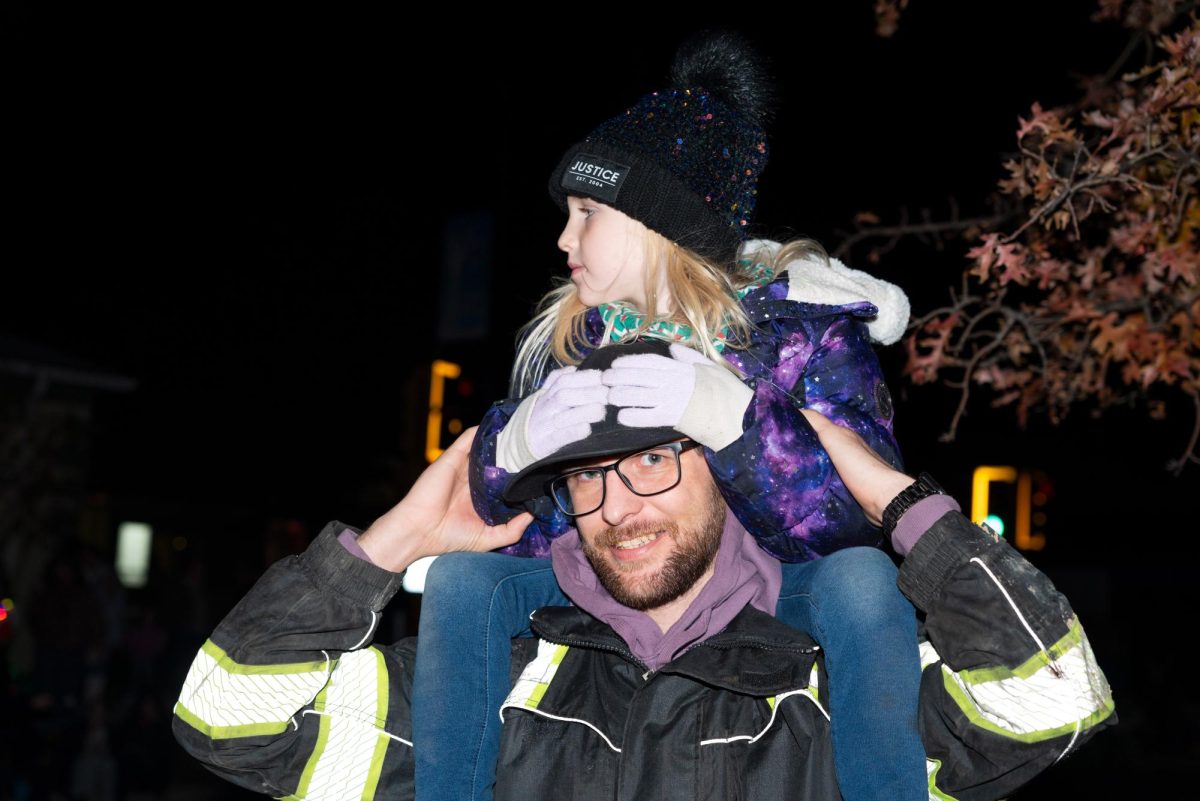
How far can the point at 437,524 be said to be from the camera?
9.52 ft

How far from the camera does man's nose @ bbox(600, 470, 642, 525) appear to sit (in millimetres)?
2746

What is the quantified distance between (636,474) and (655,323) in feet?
1.18

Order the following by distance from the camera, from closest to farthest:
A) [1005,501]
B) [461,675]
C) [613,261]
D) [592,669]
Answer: [461,675] < [613,261] < [592,669] < [1005,501]

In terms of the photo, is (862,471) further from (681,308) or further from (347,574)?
(347,574)

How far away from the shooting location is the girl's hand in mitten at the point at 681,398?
244cm

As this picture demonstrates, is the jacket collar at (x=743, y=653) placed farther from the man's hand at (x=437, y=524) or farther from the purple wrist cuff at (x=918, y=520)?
the purple wrist cuff at (x=918, y=520)

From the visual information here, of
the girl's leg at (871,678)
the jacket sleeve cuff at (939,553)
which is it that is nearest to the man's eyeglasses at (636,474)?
the girl's leg at (871,678)

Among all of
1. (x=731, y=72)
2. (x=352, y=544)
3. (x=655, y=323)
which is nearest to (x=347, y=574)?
(x=352, y=544)

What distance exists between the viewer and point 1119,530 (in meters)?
24.5

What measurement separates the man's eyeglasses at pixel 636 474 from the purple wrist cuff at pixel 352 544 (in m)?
0.47

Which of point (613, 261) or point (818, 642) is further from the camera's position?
point (613, 261)

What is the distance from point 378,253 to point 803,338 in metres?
23.5

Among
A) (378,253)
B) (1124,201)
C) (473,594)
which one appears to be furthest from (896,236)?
(378,253)

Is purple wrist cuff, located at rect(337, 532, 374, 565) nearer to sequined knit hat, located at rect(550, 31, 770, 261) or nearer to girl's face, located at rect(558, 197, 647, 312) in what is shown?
girl's face, located at rect(558, 197, 647, 312)
